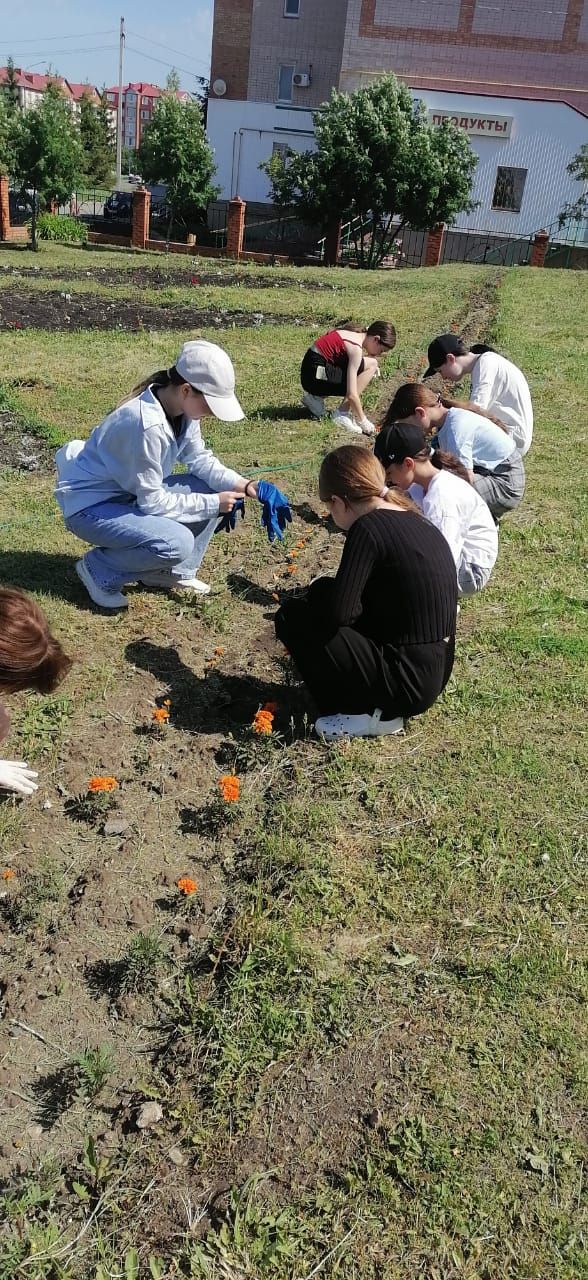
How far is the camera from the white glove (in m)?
3.22

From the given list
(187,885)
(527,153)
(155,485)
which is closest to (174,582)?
(155,485)

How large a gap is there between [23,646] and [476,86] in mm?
38627

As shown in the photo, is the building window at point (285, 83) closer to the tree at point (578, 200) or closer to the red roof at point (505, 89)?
the red roof at point (505, 89)

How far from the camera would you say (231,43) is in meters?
38.8

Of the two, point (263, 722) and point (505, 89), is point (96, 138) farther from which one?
point (263, 722)

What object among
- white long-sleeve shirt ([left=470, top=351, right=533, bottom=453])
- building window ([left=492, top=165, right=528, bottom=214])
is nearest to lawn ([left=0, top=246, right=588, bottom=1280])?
white long-sleeve shirt ([left=470, top=351, right=533, bottom=453])

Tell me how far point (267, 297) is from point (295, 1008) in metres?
14.8

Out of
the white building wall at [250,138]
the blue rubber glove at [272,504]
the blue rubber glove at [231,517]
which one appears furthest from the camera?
the white building wall at [250,138]

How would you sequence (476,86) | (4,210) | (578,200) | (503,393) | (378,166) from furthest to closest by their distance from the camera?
(476,86) → (578,200) → (378,166) → (4,210) → (503,393)

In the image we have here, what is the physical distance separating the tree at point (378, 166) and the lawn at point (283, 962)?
80.9ft

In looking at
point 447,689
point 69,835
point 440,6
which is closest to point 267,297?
point 447,689

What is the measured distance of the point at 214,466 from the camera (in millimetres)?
4719

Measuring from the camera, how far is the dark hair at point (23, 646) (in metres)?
3.03

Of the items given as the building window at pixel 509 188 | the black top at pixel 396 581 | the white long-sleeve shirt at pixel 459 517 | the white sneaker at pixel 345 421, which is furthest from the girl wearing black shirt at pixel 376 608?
the building window at pixel 509 188
